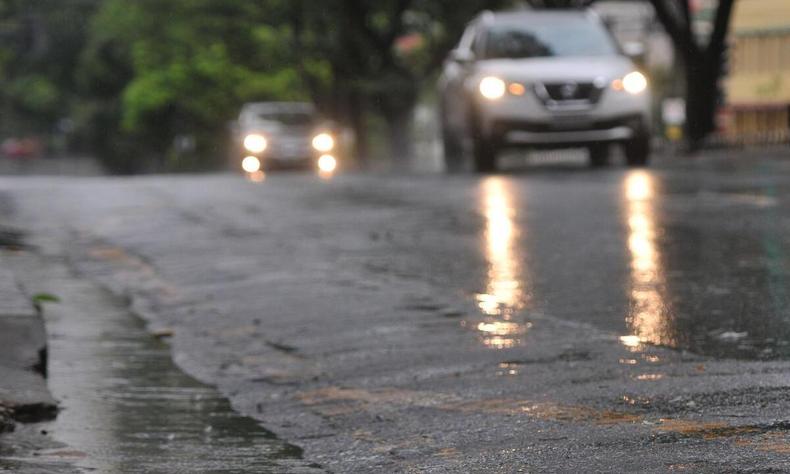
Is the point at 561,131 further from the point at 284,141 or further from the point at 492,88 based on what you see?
the point at 284,141

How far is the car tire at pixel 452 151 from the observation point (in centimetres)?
2558

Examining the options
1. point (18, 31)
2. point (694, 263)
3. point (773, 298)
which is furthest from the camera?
point (18, 31)

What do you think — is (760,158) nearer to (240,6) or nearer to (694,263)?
(694,263)

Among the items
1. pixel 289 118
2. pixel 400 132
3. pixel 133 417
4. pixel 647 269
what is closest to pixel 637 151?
pixel 647 269

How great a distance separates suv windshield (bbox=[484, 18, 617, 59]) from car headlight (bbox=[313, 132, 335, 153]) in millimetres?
13516

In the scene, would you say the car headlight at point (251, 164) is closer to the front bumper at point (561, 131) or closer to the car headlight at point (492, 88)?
the car headlight at point (492, 88)

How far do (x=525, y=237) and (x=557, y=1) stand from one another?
25.4 m

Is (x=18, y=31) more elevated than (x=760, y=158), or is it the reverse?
(x=18, y=31)

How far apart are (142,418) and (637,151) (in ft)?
53.5

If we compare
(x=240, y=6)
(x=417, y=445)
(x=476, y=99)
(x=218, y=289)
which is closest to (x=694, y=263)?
(x=218, y=289)

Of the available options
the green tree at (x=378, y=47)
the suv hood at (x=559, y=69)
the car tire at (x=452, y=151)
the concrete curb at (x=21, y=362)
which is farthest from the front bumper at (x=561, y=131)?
the green tree at (x=378, y=47)

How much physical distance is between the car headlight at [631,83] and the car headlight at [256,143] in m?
15.1

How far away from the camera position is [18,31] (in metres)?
34.4

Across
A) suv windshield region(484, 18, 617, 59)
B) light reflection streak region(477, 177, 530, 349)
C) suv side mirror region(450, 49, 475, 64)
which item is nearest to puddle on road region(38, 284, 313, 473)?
light reflection streak region(477, 177, 530, 349)
